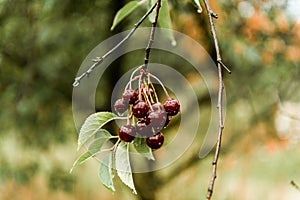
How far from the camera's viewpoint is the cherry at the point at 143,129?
0.56 metres

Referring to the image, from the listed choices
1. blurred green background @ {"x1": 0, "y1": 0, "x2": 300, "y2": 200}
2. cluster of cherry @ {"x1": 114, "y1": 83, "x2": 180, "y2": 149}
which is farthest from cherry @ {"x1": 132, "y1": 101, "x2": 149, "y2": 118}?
blurred green background @ {"x1": 0, "y1": 0, "x2": 300, "y2": 200}

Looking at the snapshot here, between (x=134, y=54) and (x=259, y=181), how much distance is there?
1.42m

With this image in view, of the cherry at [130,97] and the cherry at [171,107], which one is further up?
the cherry at [130,97]

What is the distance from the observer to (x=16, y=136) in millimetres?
1884

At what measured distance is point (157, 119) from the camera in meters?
0.55

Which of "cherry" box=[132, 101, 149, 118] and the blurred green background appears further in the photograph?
the blurred green background

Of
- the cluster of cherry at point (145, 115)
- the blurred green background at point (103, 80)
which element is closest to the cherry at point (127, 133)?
the cluster of cherry at point (145, 115)

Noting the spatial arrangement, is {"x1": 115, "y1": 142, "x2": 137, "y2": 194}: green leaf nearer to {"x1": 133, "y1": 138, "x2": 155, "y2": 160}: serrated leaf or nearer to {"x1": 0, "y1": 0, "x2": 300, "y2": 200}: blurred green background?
{"x1": 133, "y1": 138, "x2": 155, "y2": 160}: serrated leaf

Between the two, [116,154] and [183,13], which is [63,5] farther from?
[116,154]

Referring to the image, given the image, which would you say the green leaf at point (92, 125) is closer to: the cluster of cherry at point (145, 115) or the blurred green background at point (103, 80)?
the cluster of cherry at point (145, 115)

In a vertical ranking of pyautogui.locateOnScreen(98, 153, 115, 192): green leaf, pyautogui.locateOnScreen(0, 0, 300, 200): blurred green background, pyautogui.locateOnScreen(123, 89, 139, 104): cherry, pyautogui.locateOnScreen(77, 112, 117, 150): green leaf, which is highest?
pyautogui.locateOnScreen(123, 89, 139, 104): cherry

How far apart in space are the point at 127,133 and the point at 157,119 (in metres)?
0.04

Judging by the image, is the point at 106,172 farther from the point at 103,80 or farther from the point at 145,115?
the point at 103,80

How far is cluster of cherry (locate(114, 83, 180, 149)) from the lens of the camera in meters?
0.55
